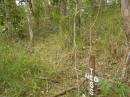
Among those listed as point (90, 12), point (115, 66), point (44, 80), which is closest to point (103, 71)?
point (115, 66)

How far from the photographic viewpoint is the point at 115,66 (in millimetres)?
3506

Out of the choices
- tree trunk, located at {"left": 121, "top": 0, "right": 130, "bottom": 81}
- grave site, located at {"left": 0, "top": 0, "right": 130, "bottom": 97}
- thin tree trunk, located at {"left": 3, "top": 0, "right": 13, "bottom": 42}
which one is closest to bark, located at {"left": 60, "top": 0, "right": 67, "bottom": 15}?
grave site, located at {"left": 0, "top": 0, "right": 130, "bottom": 97}

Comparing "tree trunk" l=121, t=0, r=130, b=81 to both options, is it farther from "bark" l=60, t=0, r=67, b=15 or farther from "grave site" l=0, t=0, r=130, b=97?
"bark" l=60, t=0, r=67, b=15

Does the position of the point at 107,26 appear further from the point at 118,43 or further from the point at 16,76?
the point at 16,76

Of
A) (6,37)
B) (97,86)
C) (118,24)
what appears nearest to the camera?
(97,86)

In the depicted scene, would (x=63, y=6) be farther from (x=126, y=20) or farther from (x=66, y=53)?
(x=126, y=20)

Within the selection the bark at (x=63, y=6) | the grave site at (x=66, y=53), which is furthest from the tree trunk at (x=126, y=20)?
the bark at (x=63, y=6)

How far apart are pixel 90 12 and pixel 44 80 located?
7.93 feet

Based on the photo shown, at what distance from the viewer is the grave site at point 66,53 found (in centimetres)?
297

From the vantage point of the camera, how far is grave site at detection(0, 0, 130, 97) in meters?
2.97

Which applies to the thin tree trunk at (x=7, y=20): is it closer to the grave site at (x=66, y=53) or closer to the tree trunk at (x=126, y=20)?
the grave site at (x=66, y=53)

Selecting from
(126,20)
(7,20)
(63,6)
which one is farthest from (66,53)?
(63,6)

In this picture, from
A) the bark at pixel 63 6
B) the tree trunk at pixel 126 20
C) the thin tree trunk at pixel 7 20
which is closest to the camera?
the tree trunk at pixel 126 20

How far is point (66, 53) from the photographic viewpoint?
408 centimetres
